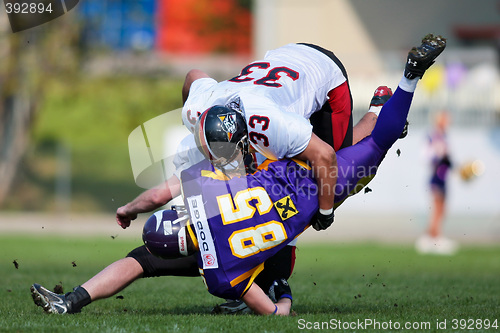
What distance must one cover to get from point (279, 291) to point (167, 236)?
1.00 metres

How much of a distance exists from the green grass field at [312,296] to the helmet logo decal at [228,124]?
120 cm

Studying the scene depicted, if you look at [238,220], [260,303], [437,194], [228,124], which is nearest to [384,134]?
[228,124]

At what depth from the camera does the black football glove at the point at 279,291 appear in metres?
5.20

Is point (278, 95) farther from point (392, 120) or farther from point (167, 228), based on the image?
point (167, 228)

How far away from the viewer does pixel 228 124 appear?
4.79 m

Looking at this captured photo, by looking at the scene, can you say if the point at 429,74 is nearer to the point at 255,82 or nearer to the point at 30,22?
the point at 30,22

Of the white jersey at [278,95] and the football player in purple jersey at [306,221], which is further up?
the white jersey at [278,95]

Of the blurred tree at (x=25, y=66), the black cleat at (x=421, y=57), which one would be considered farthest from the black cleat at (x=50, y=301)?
the blurred tree at (x=25, y=66)

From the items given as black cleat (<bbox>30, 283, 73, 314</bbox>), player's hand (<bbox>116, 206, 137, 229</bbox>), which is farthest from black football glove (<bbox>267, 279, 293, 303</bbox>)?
black cleat (<bbox>30, 283, 73, 314</bbox>)

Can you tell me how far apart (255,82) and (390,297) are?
221cm

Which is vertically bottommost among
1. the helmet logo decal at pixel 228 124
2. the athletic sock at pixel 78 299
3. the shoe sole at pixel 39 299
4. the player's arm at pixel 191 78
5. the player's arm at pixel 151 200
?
the athletic sock at pixel 78 299

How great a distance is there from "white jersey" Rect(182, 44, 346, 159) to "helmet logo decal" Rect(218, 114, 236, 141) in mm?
133

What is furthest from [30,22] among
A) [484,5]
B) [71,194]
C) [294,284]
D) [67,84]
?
[484,5]

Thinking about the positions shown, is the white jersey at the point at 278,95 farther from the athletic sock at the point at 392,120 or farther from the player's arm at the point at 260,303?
the player's arm at the point at 260,303
